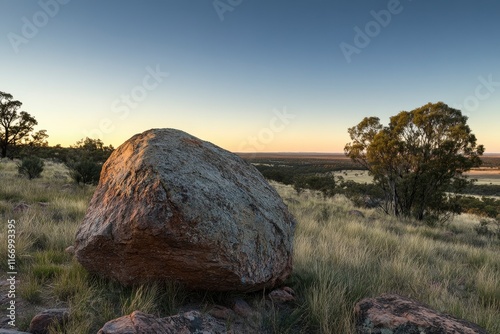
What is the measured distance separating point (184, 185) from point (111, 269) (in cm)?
123

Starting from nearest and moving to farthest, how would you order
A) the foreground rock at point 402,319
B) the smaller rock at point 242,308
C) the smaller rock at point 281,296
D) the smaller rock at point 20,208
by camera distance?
1. the foreground rock at point 402,319
2. the smaller rock at point 242,308
3. the smaller rock at point 281,296
4. the smaller rock at point 20,208

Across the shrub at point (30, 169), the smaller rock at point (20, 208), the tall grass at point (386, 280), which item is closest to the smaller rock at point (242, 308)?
the tall grass at point (386, 280)

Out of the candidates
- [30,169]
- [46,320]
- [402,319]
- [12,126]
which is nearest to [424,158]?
[402,319]

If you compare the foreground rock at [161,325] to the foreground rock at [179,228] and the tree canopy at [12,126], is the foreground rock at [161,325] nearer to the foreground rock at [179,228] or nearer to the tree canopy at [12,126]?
the foreground rock at [179,228]

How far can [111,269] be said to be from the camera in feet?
10.7

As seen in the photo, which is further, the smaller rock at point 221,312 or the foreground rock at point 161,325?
the smaller rock at point 221,312

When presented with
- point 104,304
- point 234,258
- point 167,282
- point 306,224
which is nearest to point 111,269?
point 104,304

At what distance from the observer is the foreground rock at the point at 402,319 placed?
2.37 metres

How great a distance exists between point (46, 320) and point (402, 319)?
2.92 meters

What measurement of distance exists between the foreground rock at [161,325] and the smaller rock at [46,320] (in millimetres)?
745

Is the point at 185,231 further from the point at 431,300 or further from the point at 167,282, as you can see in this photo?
the point at 431,300

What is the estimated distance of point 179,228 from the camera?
2812 mm

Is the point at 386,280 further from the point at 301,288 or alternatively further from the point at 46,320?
the point at 46,320

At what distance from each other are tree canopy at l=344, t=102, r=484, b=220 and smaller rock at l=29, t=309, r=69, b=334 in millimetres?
13822
